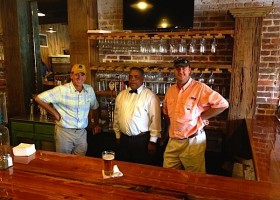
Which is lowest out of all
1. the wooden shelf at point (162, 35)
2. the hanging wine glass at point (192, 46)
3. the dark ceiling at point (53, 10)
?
the hanging wine glass at point (192, 46)

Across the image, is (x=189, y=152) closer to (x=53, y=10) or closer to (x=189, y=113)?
(x=189, y=113)

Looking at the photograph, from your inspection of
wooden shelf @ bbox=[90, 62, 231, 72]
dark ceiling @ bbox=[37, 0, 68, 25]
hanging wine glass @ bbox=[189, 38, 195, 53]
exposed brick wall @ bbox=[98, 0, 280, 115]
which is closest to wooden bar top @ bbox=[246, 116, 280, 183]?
exposed brick wall @ bbox=[98, 0, 280, 115]

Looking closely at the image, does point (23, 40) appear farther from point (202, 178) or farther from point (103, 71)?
point (202, 178)

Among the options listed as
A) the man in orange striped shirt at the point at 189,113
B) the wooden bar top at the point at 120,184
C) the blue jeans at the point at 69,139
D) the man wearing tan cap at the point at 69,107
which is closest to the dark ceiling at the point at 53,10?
the man wearing tan cap at the point at 69,107

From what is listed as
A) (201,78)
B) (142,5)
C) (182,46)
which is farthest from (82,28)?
(201,78)

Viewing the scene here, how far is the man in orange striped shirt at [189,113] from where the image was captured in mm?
2576

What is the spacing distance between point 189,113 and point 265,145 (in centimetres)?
74

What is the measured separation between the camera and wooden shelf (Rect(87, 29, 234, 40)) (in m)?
3.01

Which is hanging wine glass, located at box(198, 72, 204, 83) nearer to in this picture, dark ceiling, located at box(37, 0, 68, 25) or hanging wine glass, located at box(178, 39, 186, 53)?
hanging wine glass, located at box(178, 39, 186, 53)

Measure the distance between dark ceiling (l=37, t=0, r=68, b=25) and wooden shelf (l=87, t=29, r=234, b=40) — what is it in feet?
4.30

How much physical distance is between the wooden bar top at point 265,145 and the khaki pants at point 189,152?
48 centimetres

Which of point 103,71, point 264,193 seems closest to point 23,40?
point 103,71

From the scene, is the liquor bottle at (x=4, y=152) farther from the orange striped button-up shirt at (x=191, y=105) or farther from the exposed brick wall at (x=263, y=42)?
the exposed brick wall at (x=263, y=42)

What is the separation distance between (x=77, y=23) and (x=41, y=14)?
1762 mm
